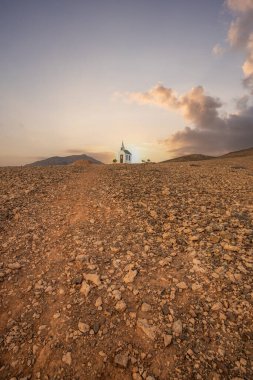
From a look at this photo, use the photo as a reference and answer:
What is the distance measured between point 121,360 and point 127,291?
5.25ft

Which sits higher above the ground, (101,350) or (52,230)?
(52,230)

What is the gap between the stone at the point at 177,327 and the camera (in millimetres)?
4520

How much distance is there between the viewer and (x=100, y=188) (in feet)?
43.4

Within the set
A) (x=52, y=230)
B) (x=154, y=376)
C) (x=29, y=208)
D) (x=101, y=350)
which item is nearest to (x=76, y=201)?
(x=29, y=208)

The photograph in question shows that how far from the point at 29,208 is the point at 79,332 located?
22.9 ft

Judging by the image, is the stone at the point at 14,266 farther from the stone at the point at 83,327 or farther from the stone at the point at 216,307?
the stone at the point at 216,307

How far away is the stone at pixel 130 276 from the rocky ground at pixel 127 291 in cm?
3

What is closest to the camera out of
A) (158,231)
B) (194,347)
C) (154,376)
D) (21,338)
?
(154,376)

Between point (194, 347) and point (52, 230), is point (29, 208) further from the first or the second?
point (194, 347)

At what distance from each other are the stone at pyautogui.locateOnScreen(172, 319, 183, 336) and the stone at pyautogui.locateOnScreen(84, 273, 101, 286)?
206 centimetres

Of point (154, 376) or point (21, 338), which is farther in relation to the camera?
point (21, 338)

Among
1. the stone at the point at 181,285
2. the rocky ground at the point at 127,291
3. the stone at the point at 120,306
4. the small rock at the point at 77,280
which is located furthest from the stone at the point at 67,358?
the stone at the point at 181,285

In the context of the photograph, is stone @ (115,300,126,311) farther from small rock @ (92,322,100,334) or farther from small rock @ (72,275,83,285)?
small rock @ (72,275,83,285)

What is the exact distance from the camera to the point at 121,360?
4090 mm
